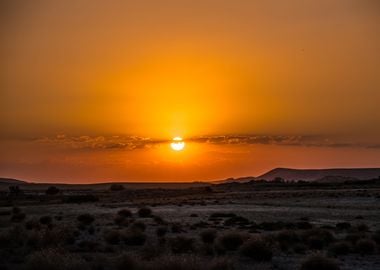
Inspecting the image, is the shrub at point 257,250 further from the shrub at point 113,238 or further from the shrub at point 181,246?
the shrub at point 113,238

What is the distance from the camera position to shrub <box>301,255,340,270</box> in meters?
22.4

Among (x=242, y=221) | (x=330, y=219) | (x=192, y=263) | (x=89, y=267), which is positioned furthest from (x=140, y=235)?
(x=330, y=219)

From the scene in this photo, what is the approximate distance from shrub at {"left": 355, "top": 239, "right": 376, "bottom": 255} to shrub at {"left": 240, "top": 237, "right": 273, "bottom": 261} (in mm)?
4940

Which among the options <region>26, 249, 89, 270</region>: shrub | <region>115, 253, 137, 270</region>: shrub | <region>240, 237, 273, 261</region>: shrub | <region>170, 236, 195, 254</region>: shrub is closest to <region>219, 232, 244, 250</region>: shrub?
<region>170, 236, 195, 254</region>: shrub

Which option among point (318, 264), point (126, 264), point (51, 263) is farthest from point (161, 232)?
point (51, 263)

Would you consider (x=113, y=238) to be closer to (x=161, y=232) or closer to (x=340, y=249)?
(x=161, y=232)

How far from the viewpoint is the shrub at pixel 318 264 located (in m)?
22.4

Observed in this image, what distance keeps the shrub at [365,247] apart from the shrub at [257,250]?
194 inches

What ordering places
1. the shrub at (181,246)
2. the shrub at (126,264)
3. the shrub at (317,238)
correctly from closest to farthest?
1. the shrub at (126,264)
2. the shrub at (181,246)
3. the shrub at (317,238)

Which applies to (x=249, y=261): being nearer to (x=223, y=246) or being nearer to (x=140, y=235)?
(x=223, y=246)

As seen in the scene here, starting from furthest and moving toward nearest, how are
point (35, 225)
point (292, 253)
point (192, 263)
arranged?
point (35, 225)
point (292, 253)
point (192, 263)

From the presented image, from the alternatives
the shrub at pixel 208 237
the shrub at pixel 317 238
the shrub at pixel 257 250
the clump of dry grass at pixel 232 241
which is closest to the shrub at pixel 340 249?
the shrub at pixel 317 238

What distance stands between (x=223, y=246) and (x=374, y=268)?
7.41 m

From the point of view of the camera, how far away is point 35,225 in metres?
42.3
